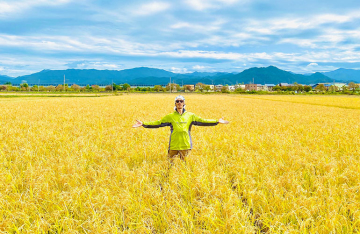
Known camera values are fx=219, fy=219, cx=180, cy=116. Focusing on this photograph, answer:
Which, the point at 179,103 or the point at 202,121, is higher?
the point at 179,103

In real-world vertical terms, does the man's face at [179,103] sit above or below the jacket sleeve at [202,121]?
above

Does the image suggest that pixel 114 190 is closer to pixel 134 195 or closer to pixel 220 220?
pixel 134 195

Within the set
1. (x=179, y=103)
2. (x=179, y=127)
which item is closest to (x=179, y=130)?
(x=179, y=127)

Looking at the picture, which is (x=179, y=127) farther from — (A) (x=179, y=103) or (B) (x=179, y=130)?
(A) (x=179, y=103)

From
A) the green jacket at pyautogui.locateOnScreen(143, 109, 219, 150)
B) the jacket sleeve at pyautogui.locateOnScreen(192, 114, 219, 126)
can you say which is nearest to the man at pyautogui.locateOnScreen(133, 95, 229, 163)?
the green jacket at pyautogui.locateOnScreen(143, 109, 219, 150)

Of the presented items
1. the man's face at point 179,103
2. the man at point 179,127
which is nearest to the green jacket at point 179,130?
the man at point 179,127

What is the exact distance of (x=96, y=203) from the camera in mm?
3316

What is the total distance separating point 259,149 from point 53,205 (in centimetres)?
591

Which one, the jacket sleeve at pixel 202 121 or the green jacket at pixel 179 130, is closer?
the green jacket at pixel 179 130

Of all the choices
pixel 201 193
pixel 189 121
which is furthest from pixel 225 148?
pixel 201 193

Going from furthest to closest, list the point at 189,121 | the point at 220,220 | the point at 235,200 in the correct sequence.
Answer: the point at 189,121, the point at 235,200, the point at 220,220

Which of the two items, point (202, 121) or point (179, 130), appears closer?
point (179, 130)

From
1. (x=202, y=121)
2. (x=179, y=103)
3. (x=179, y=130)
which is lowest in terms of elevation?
(x=179, y=130)

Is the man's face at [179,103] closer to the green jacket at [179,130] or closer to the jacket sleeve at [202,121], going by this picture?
the green jacket at [179,130]
